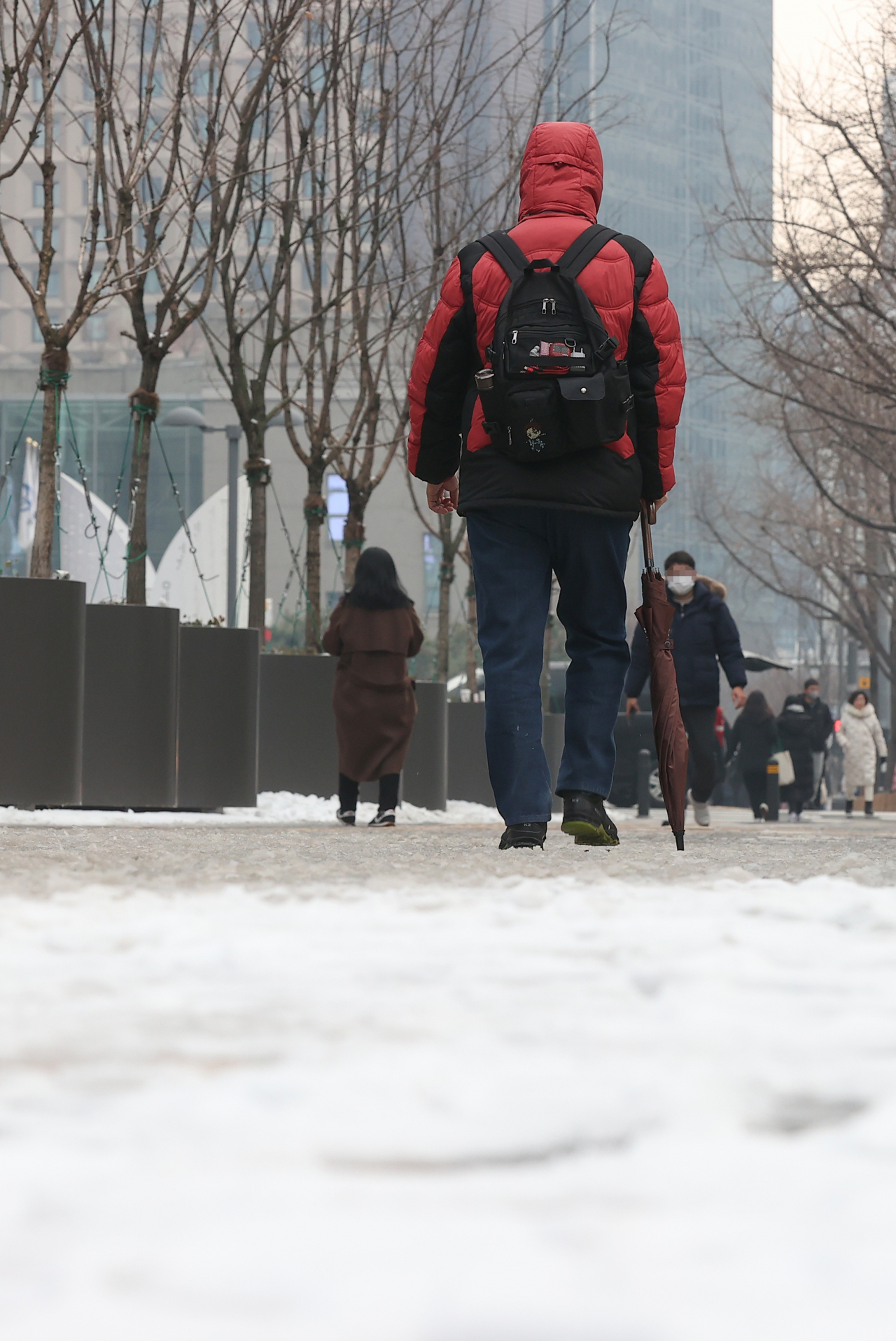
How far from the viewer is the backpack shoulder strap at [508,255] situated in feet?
14.8

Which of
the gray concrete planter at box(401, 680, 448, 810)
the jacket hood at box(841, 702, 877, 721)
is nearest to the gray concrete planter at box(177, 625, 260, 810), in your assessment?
the gray concrete planter at box(401, 680, 448, 810)

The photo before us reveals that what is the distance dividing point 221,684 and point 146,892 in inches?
297

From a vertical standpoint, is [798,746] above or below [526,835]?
above

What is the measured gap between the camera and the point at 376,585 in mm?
9594

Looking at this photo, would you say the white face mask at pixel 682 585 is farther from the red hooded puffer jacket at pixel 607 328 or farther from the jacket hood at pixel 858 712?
the jacket hood at pixel 858 712

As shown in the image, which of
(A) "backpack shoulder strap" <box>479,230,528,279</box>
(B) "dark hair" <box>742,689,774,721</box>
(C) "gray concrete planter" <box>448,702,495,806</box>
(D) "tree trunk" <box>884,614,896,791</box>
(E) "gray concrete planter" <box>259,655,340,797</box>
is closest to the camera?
(A) "backpack shoulder strap" <box>479,230,528,279</box>

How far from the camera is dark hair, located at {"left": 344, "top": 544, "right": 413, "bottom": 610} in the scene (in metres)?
9.53

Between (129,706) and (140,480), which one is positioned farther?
(140,480)

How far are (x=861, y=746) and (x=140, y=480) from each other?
14.8 m

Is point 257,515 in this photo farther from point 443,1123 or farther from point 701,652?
point 443,1123

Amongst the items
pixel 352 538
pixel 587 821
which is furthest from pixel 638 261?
pixel 352 538

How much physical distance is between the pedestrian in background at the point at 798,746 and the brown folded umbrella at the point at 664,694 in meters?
15.0

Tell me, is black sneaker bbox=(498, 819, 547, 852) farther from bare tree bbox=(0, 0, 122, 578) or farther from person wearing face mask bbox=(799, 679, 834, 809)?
person wearing face mask bbox=(799, 679, 834, 809)

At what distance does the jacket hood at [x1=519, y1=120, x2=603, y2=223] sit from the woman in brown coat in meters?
4.79
